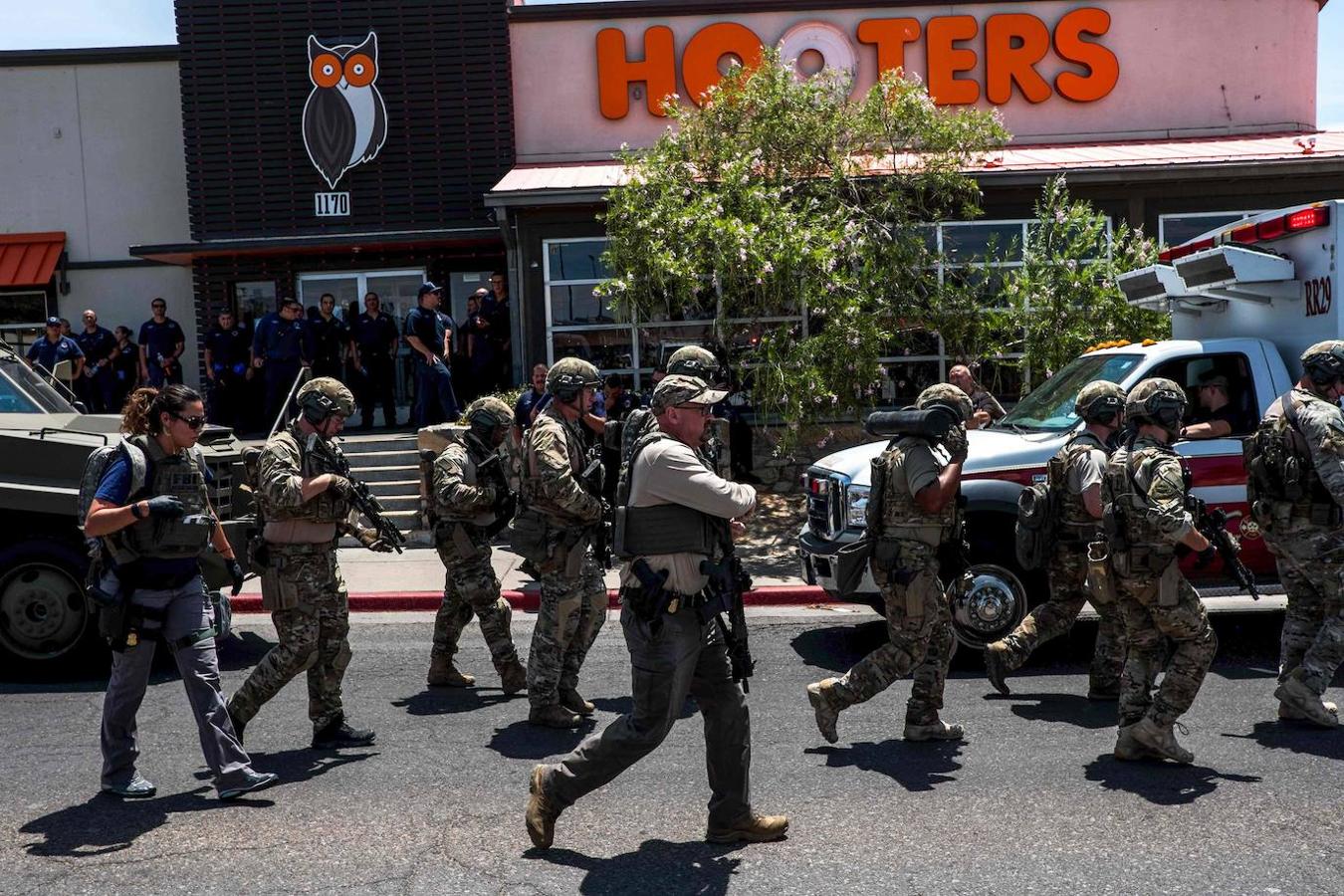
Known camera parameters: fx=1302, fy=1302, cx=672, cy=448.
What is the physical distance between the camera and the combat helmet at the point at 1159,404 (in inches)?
226

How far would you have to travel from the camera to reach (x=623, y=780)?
5.75 meters

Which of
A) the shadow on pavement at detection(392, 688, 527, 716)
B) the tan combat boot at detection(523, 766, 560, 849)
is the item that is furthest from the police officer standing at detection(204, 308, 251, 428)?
the tan combat boot at detection(523, 766, 560, 849)

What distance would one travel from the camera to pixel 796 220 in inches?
482

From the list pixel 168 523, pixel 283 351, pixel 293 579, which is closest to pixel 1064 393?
pixel 293 579

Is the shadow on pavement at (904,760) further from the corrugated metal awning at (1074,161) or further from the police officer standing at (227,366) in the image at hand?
the police officer standing at (227,366)

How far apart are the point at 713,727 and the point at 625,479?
98 centimetres

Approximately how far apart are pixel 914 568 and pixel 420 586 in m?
5.67

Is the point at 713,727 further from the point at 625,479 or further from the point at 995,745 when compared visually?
the point at 995,745

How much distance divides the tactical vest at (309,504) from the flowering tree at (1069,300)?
8.14m

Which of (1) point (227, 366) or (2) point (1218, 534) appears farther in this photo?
(1) point (227, 366)

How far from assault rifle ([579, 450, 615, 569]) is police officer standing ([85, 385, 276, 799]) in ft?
6.05

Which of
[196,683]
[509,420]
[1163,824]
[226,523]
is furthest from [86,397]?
[1163,824]

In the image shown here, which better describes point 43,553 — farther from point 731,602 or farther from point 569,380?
point 731,602

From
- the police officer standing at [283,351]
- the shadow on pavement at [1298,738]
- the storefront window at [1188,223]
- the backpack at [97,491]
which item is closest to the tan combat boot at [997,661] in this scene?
the shadow on pavement at [1298,738]
